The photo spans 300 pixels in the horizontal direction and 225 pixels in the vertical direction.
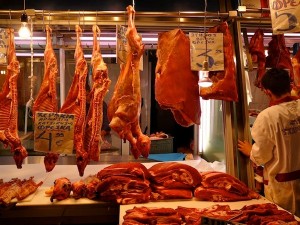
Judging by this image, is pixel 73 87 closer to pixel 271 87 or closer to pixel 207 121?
pixel 271 87

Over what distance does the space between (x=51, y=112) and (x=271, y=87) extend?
251 cm

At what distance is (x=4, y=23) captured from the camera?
4.18m

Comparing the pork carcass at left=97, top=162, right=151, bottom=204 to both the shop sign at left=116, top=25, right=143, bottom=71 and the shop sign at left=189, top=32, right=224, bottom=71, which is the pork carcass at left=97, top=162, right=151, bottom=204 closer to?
the shop sign at left=116, top=25, right=143, bottom=71

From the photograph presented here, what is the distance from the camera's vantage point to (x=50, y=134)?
11.7ft

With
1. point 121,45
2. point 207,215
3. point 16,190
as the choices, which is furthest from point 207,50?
point 16,190

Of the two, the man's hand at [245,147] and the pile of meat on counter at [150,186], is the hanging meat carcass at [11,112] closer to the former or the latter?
the pile of meat on counter at [150,186]

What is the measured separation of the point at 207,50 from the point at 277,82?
0.88 meters

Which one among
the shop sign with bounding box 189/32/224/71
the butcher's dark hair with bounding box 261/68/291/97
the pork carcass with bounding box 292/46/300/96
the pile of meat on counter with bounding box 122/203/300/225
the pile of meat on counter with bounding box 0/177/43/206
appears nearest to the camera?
the pile of meat on counter with bounding box 122/203/300/225

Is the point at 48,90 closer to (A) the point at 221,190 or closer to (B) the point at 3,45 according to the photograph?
(B) the point at 3,45

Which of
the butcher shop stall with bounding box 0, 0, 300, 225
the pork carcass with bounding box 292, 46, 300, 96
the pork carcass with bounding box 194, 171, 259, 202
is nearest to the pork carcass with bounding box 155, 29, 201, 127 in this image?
the butcher shop stall with bounding box 0, 0, 300, 225

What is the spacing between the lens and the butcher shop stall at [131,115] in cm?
356

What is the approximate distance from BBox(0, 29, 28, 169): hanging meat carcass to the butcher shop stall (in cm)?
1

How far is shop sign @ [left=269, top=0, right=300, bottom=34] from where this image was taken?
12.6 feet

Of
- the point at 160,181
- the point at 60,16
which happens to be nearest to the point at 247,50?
the point at 160,181
